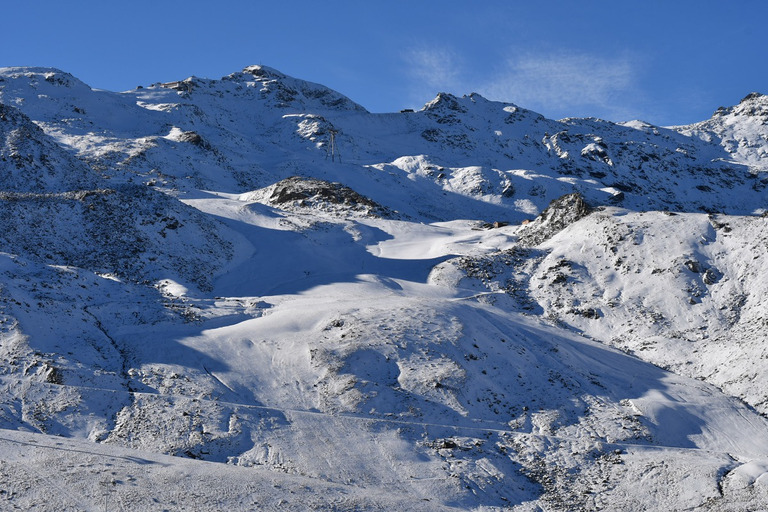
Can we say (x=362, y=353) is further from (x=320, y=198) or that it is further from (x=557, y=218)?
(x=320, y=198)

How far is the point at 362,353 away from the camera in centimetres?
2241

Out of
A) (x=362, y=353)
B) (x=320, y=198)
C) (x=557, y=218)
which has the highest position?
(x=320, y=198)

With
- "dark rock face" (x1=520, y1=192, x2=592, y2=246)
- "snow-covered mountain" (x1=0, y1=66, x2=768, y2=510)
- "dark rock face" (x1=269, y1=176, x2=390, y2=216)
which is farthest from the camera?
"dark rock face" (x1=269, y1=176, x2=390, y2=216)

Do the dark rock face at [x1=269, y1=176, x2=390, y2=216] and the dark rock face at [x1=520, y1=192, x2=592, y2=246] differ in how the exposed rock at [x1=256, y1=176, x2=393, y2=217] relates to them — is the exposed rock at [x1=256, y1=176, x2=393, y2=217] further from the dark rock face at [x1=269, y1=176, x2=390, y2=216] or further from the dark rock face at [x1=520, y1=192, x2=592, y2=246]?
the dark rock face at [x1=520, y1=192, x2=592, y2=246]

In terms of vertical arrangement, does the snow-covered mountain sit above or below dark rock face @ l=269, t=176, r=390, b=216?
below

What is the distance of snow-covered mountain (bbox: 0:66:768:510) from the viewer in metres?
16.4

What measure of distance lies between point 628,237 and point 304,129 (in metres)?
64.2

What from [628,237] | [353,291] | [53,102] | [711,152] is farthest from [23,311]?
[711,152]

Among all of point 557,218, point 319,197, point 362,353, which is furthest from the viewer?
point 319,197

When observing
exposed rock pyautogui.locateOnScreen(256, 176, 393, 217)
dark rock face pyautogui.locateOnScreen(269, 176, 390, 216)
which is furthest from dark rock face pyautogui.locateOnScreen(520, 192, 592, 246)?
dark rock face pyautogui.locateOnScreen(269, 176, 390, 216)

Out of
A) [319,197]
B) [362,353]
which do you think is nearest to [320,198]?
[319,197]

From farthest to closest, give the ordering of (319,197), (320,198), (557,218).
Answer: (319,197) → (320,198) → (557,218)

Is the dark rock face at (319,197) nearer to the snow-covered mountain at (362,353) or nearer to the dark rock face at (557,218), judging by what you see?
the snow-covered mountain at (362,353)

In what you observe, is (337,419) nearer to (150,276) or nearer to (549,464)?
(549,464)
